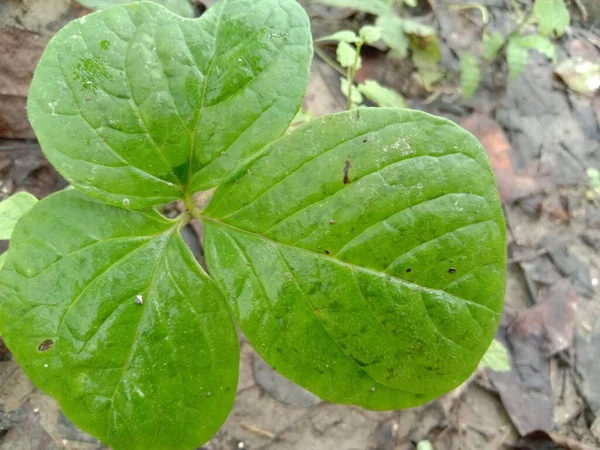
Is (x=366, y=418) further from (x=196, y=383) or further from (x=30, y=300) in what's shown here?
(x=30, y=300)

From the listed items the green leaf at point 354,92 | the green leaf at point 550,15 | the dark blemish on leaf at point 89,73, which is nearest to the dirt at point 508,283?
the green leaf at point 354,92

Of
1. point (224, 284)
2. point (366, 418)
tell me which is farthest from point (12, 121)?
point (366, 418)

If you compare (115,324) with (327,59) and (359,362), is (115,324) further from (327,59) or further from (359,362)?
(327,59)

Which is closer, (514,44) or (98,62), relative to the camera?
(98,62)

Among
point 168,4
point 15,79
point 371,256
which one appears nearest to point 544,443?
point 371,256

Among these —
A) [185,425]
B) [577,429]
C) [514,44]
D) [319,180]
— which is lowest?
[577,429]

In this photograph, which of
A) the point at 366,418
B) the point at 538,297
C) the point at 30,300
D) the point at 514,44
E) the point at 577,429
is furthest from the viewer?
the point at 514,44
